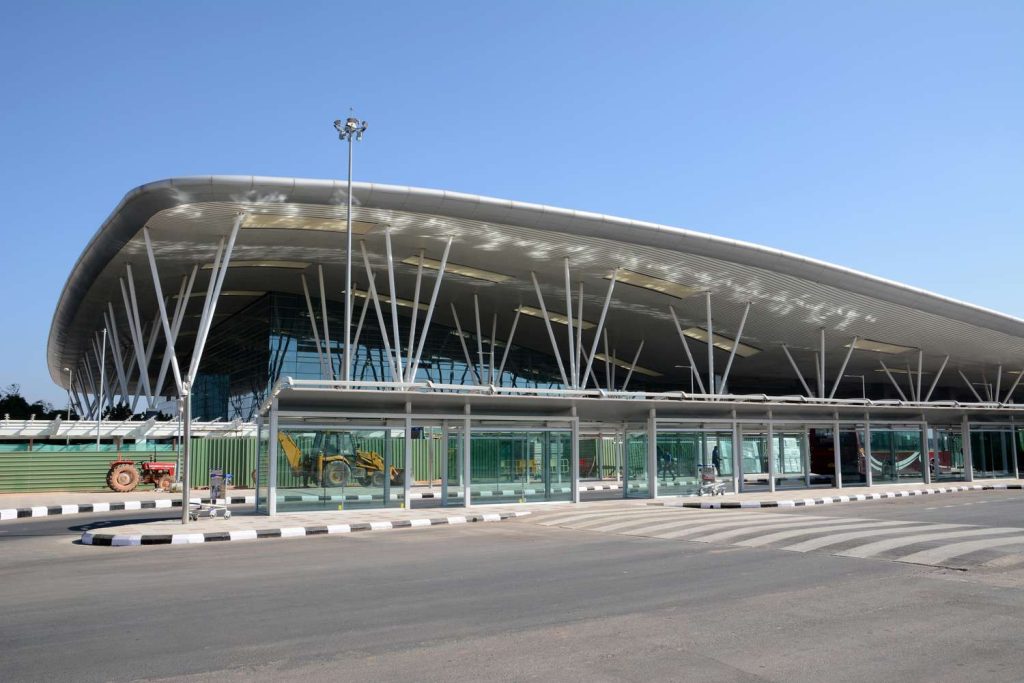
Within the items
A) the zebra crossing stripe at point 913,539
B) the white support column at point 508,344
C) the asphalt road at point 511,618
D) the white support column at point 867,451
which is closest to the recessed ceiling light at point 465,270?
the white support column at point 508,344

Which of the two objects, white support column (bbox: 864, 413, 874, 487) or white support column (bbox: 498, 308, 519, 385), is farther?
white support column (bbox: 498, 308, 519, 385)

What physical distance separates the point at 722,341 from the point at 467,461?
23046 millimetres

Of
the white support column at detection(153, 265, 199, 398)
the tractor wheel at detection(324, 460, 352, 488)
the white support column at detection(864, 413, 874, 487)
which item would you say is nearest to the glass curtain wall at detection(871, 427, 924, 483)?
the white support column at detection(864, 413, 874, 487)

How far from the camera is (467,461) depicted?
26.1 meters

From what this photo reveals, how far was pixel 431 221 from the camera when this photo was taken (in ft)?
87.1

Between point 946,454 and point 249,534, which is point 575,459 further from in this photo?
point 946,454

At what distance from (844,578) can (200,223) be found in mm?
22319

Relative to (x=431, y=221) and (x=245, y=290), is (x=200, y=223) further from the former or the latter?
(x=245, y=290)

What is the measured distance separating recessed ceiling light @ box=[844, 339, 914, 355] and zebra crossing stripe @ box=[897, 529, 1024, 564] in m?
29.6

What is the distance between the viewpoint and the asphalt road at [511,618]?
6457mm

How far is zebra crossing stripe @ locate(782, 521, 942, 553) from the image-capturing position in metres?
13.7

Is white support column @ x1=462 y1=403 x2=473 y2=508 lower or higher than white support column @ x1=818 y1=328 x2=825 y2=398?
lower

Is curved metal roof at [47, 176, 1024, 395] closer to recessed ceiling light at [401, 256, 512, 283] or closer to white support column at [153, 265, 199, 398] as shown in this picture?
recessed ceiling light at [401, 256, 512, 283]

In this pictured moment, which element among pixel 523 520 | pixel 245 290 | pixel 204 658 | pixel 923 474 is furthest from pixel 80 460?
pixel 923 474
